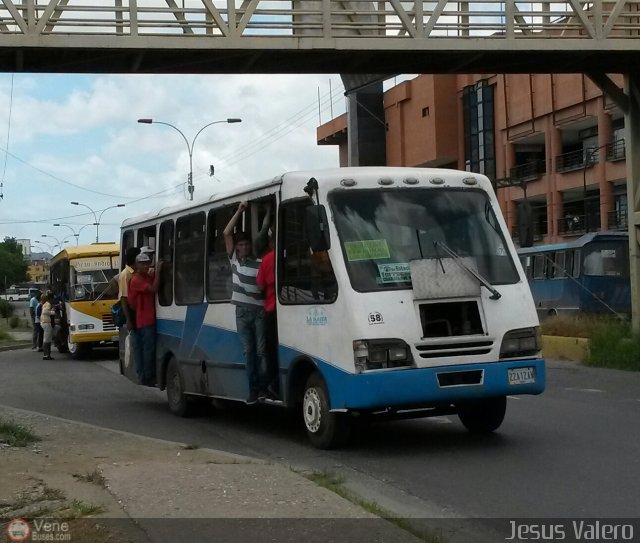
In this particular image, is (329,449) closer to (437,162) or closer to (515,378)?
(515,378)

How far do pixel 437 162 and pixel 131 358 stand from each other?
3972cm

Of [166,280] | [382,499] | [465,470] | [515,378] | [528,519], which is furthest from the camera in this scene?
[166,280]

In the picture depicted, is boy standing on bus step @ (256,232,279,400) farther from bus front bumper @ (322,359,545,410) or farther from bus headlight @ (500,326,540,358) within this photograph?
bus headlight @ (500,326,540,358)

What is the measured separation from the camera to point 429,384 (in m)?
8.88

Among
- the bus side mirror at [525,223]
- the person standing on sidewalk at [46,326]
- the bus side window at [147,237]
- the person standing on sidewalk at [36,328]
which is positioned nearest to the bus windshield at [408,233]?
the bus side mirror at [525,223]

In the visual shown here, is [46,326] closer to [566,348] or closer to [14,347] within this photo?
[14,347]

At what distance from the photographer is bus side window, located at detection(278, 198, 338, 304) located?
367 inches

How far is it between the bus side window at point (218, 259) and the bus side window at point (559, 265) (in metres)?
19.1

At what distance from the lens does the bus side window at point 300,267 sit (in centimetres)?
931

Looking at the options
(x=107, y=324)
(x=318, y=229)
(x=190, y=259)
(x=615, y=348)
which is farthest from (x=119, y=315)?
(x=107, y=324)

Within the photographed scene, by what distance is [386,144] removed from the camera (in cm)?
5534

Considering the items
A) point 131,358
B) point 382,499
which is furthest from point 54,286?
point 382,499

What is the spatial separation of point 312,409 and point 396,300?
1.45 m

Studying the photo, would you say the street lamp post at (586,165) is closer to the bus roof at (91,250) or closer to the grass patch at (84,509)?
the bus roof at (91,250)
